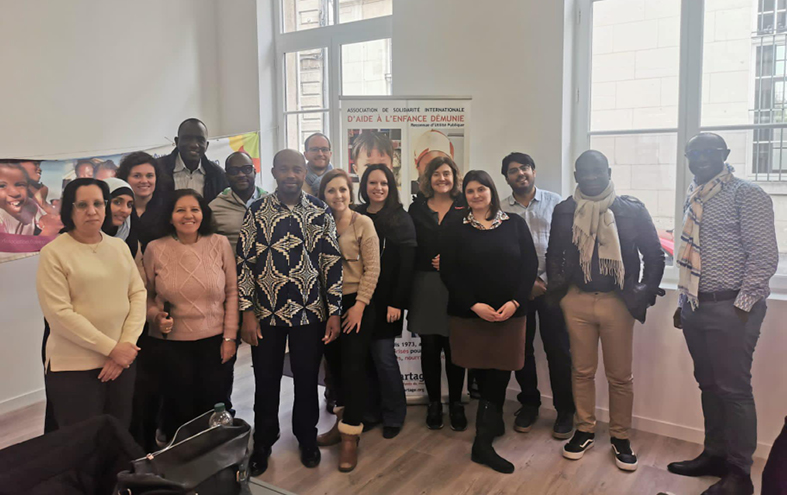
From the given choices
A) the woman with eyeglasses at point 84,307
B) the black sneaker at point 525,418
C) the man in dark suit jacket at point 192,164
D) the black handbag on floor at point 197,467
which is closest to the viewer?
the black handbag on floor at point 197,467

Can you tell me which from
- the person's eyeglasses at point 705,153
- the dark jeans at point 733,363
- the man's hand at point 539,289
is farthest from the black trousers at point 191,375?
the person's eyeglasses at point 705,153

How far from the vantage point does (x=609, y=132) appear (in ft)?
11.6

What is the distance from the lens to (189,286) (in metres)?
2.50

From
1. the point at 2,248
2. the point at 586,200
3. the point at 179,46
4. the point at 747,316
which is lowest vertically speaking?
the point at 747,316

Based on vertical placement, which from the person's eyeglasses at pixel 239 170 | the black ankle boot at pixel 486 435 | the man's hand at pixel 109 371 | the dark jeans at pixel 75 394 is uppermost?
the person's eyeglasses at pixel 239 170

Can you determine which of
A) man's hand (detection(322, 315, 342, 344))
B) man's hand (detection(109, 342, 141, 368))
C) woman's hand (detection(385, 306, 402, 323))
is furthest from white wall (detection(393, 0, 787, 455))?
man's hand (detection(109, 342, 141, 368))

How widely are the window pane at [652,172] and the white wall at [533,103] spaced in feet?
1.05

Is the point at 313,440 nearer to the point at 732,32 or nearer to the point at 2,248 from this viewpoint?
the point at 2,248

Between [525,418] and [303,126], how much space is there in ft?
→ 10.9

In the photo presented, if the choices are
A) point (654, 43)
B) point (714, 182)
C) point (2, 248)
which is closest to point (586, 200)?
point (714, 182)

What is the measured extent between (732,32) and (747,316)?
67.2 inches

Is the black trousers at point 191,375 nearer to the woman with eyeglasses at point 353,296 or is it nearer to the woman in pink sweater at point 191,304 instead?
the woman in pink sweater at point 191,304

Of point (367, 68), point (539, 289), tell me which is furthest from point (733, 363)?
point (367, 68)

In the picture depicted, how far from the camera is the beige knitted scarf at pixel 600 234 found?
268cm
